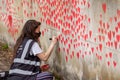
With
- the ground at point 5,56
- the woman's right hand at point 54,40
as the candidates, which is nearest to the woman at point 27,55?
the woman's right hand at point 54,40

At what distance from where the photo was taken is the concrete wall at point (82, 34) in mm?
6301

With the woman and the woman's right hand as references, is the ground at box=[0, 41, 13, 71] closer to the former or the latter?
the woman's right hand

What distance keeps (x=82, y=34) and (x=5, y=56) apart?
3.58 meters

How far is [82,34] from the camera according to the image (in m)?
7.13

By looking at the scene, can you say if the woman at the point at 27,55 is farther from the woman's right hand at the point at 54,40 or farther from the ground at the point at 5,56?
the ground at the point at 5,56

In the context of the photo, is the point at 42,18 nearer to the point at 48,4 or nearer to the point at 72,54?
the point at 48,4

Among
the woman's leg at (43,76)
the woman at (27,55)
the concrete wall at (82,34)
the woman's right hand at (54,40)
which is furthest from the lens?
the woman's right hand at (54,40)

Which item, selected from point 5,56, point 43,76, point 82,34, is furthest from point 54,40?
point 5,56

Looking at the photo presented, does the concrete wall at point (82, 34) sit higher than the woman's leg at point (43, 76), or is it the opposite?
the concrete wall at point (82, 34)

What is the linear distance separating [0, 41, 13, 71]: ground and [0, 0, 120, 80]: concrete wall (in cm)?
119

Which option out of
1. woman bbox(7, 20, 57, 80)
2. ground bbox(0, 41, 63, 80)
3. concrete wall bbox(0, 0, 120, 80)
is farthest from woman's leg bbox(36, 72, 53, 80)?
ground bbox(0, 41, 63, 80)

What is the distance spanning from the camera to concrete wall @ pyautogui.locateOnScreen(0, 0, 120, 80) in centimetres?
630

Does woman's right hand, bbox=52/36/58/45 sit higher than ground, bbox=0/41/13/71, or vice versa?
woman's right hand, bbox=52/36/58/45

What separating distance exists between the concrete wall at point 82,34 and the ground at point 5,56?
119 cm
